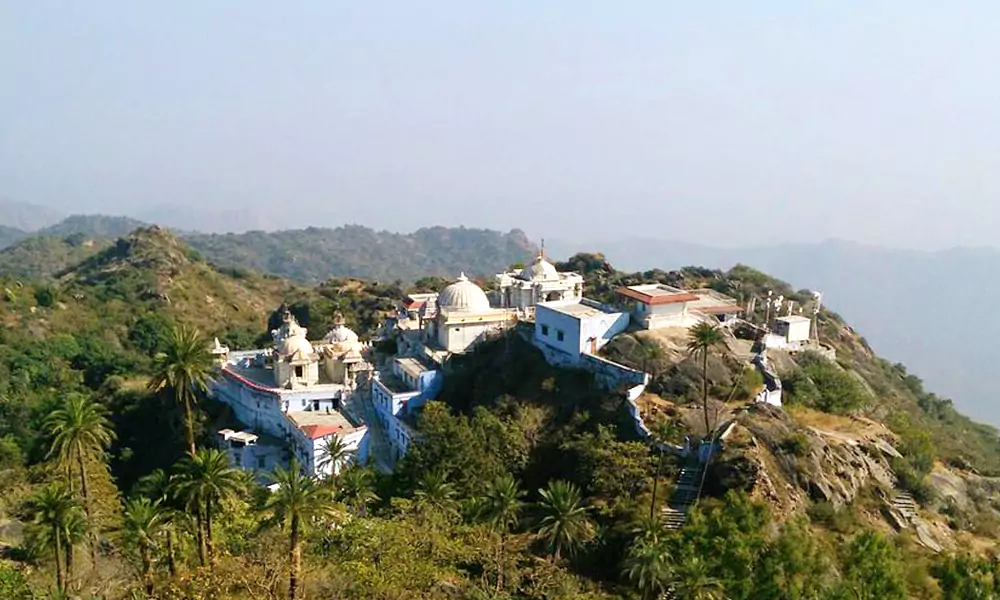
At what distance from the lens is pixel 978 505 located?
Result: 43.1 meters

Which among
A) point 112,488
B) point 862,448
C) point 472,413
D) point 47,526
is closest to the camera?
point 47,526

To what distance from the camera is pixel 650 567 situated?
1170 inches

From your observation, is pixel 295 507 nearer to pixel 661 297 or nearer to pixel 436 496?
pixel 436 496

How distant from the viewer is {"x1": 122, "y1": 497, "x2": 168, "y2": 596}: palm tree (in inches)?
1131

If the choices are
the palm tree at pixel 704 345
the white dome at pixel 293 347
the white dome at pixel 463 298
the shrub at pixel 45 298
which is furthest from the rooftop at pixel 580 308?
the shrub at pixel 45 298

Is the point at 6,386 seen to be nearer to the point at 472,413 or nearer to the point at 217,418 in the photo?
the point at 217,418

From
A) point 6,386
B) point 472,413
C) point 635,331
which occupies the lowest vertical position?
point 6,386

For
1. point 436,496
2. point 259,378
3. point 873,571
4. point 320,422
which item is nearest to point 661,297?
point 436,496

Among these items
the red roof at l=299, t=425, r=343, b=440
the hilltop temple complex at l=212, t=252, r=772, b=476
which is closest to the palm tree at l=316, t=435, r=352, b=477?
the hilltop temple complex at l=212, t=252, r=772, b=476

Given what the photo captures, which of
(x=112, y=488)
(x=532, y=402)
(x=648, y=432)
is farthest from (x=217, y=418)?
(x=648, y=432)

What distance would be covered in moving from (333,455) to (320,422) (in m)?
9.20

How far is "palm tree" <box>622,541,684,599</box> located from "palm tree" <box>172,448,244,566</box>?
1550 cm

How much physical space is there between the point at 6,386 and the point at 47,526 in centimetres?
5118

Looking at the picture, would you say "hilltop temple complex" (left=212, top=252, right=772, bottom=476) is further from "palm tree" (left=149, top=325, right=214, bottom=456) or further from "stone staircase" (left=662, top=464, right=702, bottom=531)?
"palm tree" (left=149, top=325, right=214, bottom=456)
